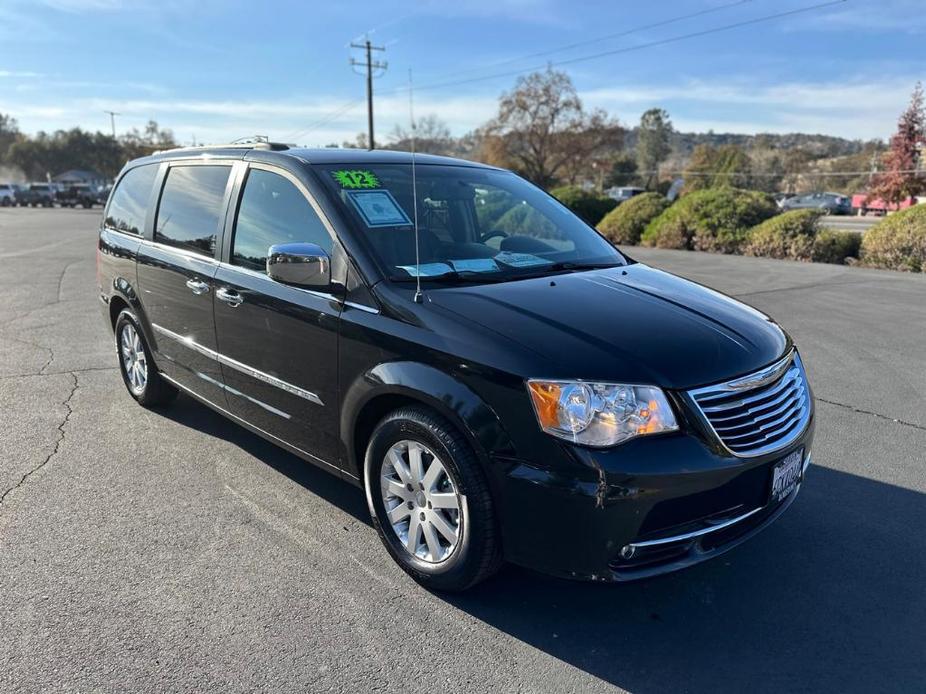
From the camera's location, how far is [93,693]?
7.94 feet

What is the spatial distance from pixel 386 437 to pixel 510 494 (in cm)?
68

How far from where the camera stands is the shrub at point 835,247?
1452 centimetres

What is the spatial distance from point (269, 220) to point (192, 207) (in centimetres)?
99

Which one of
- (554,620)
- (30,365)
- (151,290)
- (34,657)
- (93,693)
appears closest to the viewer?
(93,693)

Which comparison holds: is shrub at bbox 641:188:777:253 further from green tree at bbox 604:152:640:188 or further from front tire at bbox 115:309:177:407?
green tree at bbox 604:152:640:188

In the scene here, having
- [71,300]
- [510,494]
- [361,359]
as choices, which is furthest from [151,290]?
[71,300]

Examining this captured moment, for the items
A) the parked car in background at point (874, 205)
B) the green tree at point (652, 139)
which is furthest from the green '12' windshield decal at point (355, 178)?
the green tree at point (652, 139)

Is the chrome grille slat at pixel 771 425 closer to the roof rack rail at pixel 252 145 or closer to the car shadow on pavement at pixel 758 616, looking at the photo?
the car shadow on pavement at pixel 758 616

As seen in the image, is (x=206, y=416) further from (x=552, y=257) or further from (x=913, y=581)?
(x=913, y=581)

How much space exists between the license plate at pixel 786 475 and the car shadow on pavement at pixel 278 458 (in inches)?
77.5

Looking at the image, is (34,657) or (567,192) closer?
(34,657)

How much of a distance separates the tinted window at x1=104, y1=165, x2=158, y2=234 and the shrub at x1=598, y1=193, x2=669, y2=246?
15.2 m

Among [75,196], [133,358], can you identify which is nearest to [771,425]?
[133,358]

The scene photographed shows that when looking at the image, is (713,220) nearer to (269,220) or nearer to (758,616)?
(269,220)
